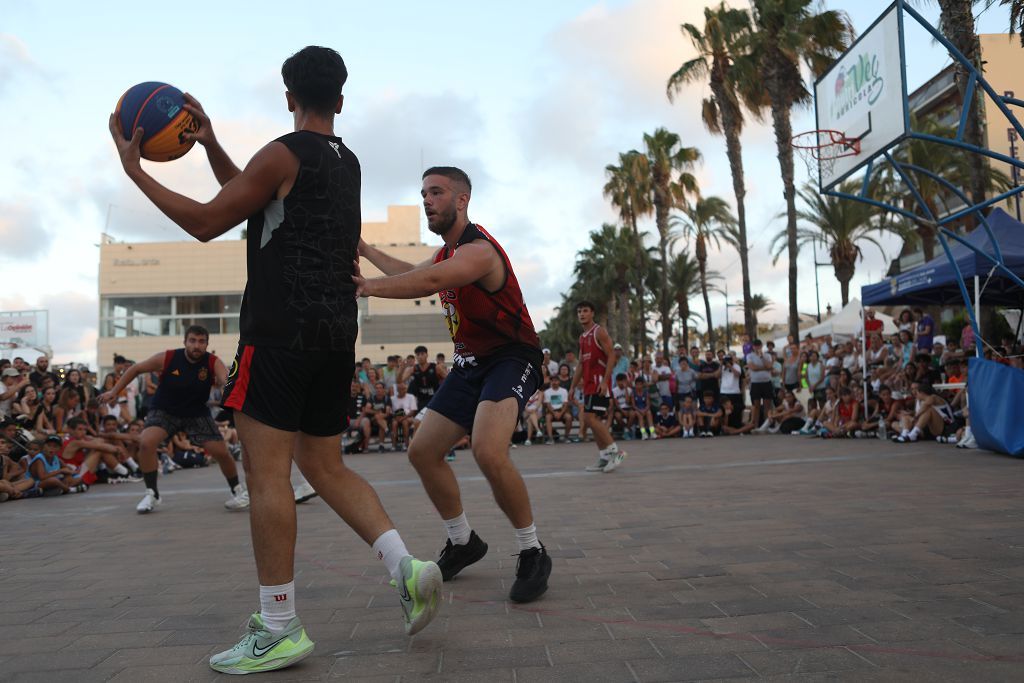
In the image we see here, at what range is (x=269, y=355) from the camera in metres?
2.99

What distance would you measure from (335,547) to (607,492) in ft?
10.7

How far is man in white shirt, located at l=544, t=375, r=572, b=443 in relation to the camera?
18.4 metres

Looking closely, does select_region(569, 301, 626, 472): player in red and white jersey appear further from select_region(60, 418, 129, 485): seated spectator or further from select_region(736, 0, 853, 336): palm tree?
select_region(736, 0, 853, 336): palm tree

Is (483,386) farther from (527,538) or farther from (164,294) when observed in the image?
(164,294)

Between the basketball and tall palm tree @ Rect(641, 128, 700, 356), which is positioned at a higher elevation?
tall palm tree @ Rect(641, 128, 700, 356)

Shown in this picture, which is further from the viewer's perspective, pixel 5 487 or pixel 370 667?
pixel 5 487

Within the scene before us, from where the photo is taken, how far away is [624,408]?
18453 mm

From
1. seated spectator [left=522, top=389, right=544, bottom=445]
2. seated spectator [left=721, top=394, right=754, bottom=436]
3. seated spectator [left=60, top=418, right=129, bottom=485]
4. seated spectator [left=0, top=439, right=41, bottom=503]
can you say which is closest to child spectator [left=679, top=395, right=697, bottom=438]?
seated spectator [left=721, top=394, right=754, bottom=436]

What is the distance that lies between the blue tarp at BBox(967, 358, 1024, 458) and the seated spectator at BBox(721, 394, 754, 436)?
7668 mm

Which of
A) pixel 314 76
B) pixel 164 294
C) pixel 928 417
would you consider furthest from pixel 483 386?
pixel 164 294

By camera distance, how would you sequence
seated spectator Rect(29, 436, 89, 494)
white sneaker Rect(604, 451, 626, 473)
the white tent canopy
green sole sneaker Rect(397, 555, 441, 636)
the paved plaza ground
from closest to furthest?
the paved plaza ground, green sole sneaker Rect(397, 555, 441, 636), white sneaker Rect(604, 451, 626, 473), seated spectator Rect(29, 436, 89, 494), the white tent canopy

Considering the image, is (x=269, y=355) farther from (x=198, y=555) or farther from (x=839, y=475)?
(x=839, y=475)

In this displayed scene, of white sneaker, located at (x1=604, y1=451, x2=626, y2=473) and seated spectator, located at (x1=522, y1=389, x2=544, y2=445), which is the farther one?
seated spectator, located at (x1=522, y1=389, x2=544, y2=445)

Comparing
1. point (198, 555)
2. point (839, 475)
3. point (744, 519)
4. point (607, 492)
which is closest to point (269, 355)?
point (198, 555)
